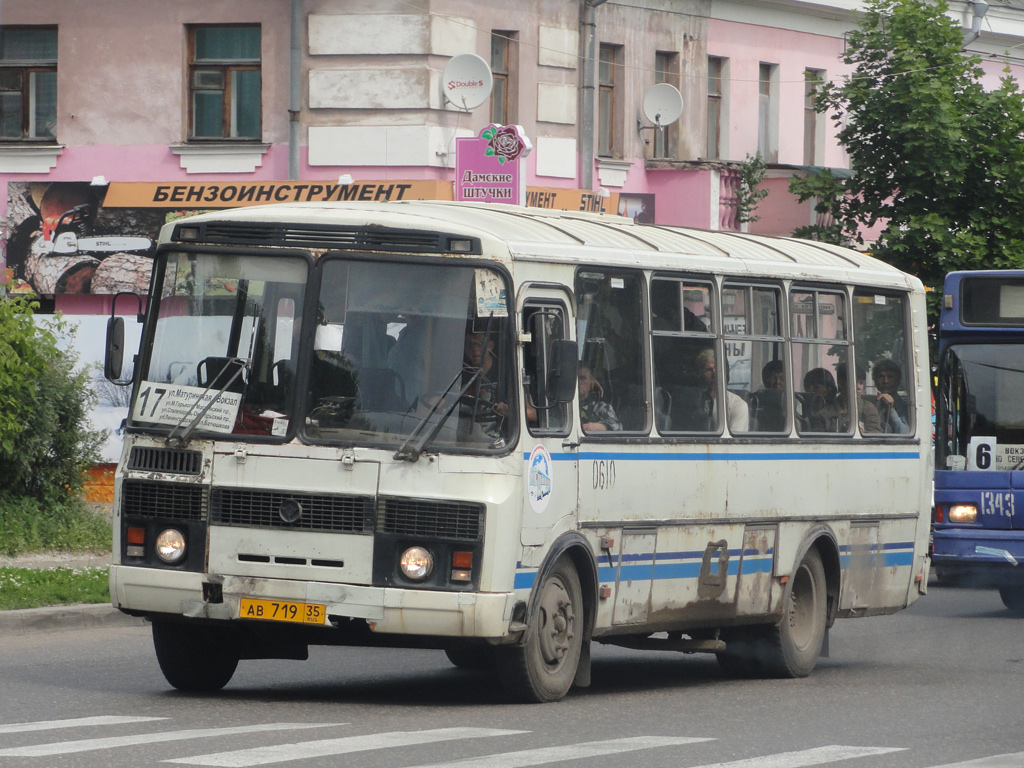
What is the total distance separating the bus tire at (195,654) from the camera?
34.5 feet

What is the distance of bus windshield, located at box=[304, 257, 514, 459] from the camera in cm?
986

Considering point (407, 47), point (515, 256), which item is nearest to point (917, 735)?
point (515, 256)

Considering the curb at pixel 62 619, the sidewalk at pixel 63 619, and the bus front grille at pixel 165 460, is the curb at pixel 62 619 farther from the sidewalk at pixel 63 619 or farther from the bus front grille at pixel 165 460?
the bus front grille at pixel 165 460

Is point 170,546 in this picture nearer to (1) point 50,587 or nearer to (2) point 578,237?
(2) point 578,237

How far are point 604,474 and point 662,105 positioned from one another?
1819cm

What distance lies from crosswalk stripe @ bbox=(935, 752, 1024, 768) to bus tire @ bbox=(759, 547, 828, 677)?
12.2 feet

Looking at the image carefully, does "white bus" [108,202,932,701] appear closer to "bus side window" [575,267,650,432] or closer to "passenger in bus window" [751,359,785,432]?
"bus side window" [575,267,650,432]

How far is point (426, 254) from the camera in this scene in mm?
10031

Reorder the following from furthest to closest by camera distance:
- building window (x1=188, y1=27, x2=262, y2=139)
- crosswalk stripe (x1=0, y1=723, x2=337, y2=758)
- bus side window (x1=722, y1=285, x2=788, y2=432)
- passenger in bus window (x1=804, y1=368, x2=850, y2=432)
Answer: building window (x1=188, y1=27, x2=262, y2=139) < passenger in bus window (x1=804, y1=368, x2=850, y2=432) < bus side window (x1=722, y1=285, x2=788, y2=432) < crosswalk stripe (x1=0, y1=723, x2=337, y2=758)

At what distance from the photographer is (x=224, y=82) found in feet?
83.4

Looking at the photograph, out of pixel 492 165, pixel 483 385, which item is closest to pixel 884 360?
pixel 483 385

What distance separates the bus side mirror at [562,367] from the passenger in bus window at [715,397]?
5.96 feet

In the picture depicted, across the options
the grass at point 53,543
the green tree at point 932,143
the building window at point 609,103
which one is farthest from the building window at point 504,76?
the grass at point 53,543

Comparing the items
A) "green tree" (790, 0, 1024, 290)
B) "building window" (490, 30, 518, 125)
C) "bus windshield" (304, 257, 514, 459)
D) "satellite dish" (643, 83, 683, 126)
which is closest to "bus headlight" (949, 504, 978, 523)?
"bus windshield" (304, 257, 514, 459)
